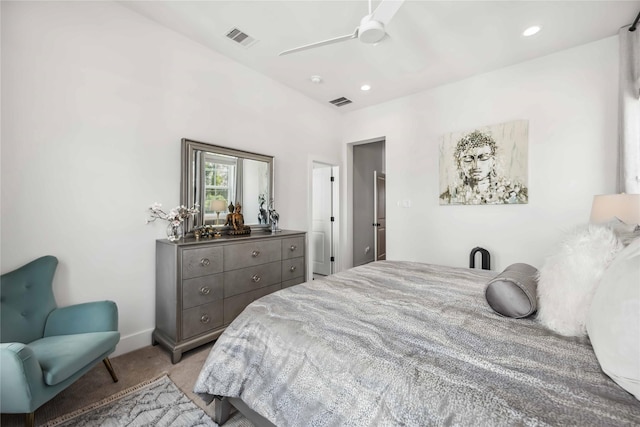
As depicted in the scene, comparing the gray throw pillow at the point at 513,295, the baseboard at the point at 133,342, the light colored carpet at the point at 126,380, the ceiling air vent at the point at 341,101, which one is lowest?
the light colored carpet at the point at 126,380

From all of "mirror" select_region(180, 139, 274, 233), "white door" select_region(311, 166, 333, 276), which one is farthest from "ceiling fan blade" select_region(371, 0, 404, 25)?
"white door" select_region(311, 166, 333, 276)

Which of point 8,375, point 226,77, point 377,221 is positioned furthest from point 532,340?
point 377,221

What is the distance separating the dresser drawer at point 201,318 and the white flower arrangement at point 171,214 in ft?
2.62

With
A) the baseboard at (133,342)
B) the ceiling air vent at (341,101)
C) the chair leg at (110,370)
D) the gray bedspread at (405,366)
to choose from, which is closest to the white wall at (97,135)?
the baseboard at (133,342)

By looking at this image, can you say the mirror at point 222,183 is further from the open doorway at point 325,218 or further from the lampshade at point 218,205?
the open doorway at point 325,218

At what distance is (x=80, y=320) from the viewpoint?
1.81 meters

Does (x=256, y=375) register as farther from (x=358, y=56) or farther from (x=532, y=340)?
(x=358, y=56)

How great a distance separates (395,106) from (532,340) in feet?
12.4

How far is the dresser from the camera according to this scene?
218cm

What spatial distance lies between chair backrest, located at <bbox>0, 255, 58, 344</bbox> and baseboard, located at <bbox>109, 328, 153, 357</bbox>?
1.96 feet

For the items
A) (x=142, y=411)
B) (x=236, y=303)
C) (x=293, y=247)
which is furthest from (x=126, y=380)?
(x=293, y=247)

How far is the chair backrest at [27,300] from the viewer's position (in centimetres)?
165

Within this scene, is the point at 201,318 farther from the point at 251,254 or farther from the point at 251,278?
the point at 251,254

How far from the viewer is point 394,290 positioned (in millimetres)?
1663
